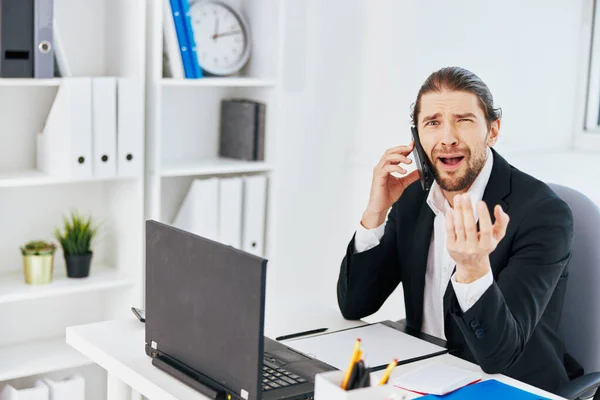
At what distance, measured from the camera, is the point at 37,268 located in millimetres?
2979

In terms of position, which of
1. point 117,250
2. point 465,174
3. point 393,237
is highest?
point 465,174

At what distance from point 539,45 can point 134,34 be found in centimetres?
142

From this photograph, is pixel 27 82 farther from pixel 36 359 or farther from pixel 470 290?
pixel 470 290

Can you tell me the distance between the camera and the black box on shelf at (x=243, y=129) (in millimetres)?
3369

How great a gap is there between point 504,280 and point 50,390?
69.7 inches

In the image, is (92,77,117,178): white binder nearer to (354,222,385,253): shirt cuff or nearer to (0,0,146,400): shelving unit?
(0,0,146,400): shelving unit

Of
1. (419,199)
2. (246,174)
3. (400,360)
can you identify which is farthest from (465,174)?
(246,174)

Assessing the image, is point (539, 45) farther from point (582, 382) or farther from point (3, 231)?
point (3, 231)

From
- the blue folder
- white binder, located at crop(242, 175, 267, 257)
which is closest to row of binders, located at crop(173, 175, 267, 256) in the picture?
white binder, located at crop(242, 175, 267, 257)

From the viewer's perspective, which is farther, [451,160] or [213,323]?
[451,160]

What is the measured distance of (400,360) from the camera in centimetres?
188

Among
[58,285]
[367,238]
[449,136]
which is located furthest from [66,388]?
[449,136]

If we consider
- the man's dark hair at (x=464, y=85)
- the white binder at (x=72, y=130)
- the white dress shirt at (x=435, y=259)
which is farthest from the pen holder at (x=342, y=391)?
the white binder at (x=72, y=130)

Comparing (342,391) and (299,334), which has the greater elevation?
(342,391)
